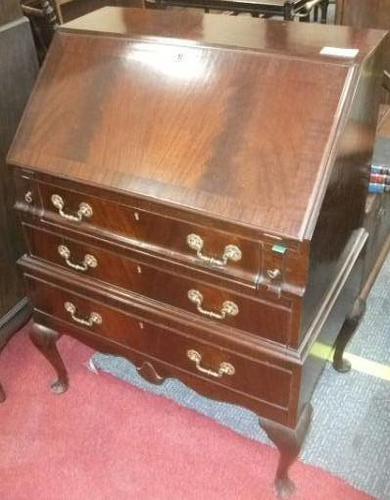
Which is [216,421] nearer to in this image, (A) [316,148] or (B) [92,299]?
(B) [92,299]

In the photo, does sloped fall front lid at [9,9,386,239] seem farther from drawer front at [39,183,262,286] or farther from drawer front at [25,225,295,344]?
drawer front at [25,225,295,344]

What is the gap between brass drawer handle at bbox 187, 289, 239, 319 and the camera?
1.10 meters

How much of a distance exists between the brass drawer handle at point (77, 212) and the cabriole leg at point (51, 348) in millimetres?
416

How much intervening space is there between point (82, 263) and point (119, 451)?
585mm

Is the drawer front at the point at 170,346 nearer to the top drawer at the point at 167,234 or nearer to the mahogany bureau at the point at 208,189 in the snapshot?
the mahogany bureau at the point at 208,189

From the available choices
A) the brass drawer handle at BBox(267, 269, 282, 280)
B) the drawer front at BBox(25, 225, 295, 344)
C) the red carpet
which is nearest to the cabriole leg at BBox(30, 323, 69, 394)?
the red carpet

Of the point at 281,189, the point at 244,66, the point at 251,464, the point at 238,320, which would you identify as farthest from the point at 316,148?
the point at 251,464

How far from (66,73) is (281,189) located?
21.9 inches

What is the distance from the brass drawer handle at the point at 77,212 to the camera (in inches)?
45.9

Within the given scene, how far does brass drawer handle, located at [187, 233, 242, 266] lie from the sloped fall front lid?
72 mm

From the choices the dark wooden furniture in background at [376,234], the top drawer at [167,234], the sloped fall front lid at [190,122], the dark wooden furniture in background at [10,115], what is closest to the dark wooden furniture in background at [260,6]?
the dark wooden furniture in background at [376,234]

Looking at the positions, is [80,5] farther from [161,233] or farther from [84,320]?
[161,233]

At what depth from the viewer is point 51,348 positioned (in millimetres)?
1553

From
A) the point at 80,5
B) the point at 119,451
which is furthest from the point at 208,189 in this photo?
the point at 80,5
